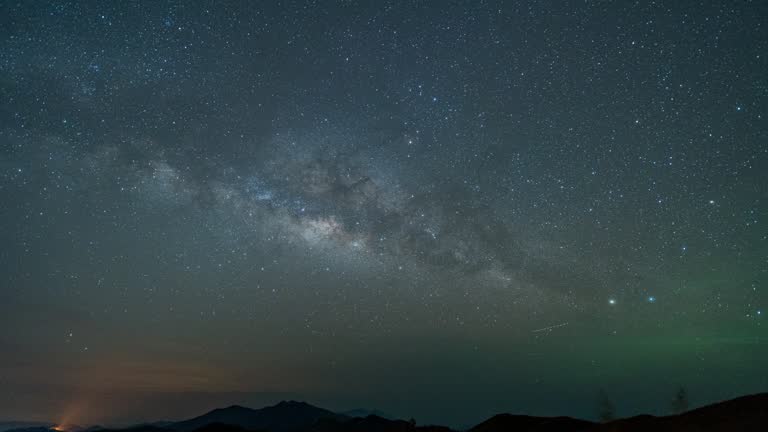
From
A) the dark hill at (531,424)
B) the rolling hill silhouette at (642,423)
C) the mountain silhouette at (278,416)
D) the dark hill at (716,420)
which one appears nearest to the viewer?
the dark hill at (716,420)

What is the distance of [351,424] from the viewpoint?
10575cm

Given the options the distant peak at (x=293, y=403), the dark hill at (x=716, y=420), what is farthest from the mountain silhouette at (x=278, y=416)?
the dark hill at (x=716, y=420)

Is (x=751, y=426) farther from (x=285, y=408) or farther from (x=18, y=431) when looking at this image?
(x=18, y=431)

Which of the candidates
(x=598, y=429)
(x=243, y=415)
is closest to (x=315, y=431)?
(x=598, y=429)

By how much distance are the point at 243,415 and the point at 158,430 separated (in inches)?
2969

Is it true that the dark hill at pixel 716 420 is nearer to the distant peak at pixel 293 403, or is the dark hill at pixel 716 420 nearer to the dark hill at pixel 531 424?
the dark hill at pixel 531 424

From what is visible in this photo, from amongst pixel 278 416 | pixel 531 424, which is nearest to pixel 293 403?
pixel 278 416

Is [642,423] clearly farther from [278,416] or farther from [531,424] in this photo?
[278,416]

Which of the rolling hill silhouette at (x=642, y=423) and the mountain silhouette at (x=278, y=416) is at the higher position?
the rolling hill silhouette at (x=642, y=423)

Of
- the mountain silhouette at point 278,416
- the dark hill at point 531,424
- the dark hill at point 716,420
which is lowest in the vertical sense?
the mountain silhouette at point 278,416

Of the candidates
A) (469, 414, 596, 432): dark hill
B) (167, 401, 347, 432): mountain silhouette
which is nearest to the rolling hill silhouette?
(469, 414, 596, 432): dark hill

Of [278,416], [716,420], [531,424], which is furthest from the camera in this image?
[278,416]

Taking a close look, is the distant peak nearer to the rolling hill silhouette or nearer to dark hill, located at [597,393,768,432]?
the rolling hill silhouette

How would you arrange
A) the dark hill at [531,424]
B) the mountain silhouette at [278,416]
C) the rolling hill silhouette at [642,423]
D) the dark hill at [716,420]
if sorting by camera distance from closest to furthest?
the dark hill at [716,420] < the rolling hill silhouette at [642,423] < the dark hill at [531,424] < the mountain silhouette at [278,416]
